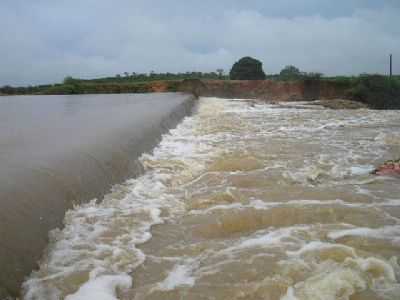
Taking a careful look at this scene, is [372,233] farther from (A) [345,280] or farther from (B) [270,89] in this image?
(B) [270,89]

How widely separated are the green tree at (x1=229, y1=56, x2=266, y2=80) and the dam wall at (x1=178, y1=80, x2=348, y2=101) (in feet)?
30.8

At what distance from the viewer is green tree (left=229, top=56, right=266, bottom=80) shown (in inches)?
1805

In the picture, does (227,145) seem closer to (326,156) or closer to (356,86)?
(326,156)

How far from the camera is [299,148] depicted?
26.0 feet

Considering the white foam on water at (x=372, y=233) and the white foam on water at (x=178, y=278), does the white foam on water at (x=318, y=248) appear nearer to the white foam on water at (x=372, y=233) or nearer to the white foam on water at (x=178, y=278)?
the white foam on water at (x=372, y=233)

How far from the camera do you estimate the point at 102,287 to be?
8.29 feet

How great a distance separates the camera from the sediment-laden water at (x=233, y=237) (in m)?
2.50

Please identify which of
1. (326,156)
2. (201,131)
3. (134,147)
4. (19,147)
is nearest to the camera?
(19,147)

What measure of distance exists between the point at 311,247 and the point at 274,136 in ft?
23.0

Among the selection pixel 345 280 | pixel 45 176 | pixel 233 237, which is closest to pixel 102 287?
pixel 233 237

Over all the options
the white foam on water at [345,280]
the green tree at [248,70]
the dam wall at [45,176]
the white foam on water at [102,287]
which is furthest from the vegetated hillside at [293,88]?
the white foam on water at [102,287]

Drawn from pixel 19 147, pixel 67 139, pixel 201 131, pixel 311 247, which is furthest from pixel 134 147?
pixel 201 131

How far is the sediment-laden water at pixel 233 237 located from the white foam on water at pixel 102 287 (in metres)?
0.01

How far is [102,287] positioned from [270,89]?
34.5m
